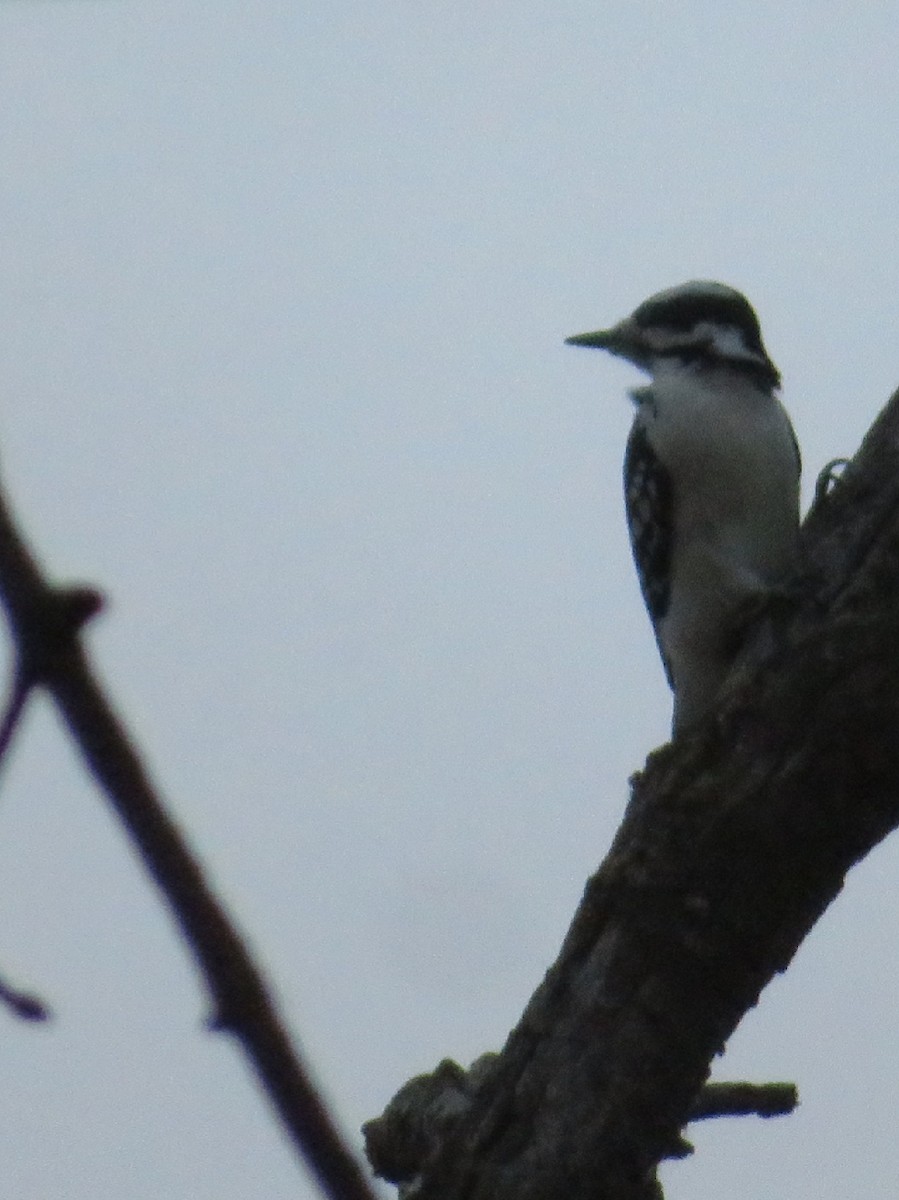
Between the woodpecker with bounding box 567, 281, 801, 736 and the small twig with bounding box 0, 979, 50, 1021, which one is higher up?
the woodpecker with bounding box 567, 281, 801, 736

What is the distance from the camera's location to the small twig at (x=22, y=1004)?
0.83 metres

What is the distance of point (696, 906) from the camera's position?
11.9ft

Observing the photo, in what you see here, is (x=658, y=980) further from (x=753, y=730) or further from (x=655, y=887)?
(x=753, y=730)

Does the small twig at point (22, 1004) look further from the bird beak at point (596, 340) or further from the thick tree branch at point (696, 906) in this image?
the bird beak at point (596, 340)

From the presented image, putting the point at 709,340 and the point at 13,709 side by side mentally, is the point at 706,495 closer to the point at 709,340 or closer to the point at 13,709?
the point at 709,340

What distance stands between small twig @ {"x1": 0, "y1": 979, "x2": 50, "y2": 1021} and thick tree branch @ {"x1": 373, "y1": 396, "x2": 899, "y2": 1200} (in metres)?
2.86

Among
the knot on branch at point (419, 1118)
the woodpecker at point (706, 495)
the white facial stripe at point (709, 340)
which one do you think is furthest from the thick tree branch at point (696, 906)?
the white facial stripe at point (709, 340)

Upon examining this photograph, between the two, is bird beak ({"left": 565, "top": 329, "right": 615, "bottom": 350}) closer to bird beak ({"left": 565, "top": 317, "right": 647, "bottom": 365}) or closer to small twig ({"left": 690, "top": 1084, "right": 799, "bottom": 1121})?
bird beak ({"left": 565, "top": 317, "right": 647, "bottom": 365})

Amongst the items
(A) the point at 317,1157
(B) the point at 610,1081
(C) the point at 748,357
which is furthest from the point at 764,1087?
(A) the point at 317,1157

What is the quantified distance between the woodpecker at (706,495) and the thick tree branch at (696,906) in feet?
3.75

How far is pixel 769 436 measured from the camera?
532 centimetres

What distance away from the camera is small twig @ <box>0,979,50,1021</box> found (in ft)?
2.72

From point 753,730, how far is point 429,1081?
1.25 m

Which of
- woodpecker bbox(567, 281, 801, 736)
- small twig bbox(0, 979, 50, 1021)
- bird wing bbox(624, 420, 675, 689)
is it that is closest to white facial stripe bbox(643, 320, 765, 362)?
woodpecker bbox(567, 281, 801, 736)
